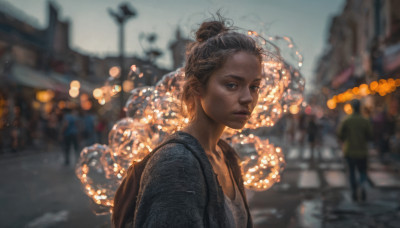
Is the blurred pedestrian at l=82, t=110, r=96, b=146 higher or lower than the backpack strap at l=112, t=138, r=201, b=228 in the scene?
lower

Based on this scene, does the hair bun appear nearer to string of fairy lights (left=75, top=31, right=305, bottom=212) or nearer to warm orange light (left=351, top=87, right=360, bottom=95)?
string of fairy lights (left=75, top=31, right=305, bottom=212)

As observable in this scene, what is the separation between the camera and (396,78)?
1692 centimetres

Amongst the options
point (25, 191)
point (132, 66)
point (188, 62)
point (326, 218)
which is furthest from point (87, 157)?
point (25, 191)

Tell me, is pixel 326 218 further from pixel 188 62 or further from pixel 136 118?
pixel 188 62

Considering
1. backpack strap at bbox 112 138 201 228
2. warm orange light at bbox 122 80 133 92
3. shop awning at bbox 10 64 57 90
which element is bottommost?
backpack strap at bbox 112 138 201 228

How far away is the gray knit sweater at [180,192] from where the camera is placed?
1112mm

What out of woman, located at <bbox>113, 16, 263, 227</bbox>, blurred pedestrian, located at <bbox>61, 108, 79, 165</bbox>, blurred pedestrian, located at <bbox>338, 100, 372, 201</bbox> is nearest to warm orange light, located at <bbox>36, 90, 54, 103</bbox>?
blurred pedestrian, located at <bbox>61, 108, 79, 165</bbox>

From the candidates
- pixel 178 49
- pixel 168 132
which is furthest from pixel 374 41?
pixel 168 132

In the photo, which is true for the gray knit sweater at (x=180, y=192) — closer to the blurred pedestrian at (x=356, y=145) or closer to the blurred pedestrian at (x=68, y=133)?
the blurred pedestrian at (x=356, y=145)

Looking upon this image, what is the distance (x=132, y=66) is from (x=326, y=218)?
4.89 metres

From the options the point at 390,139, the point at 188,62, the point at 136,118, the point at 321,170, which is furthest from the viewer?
the point at 390,139

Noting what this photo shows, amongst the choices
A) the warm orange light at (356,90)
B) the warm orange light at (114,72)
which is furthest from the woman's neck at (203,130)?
the warm orange light at (356,90)

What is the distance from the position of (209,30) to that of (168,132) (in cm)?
79

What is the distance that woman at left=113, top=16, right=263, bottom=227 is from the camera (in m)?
1.13
